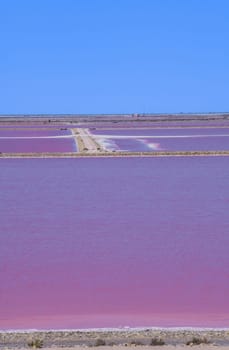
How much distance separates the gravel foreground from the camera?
5863 mm

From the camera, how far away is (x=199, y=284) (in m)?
8.39

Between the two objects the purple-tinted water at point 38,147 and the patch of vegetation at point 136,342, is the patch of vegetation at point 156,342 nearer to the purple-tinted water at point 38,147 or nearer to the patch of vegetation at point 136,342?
the patch of vegetation at point 136,342

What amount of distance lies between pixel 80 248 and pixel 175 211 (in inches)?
152

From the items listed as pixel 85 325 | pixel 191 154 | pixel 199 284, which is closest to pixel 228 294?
pixel 199 284

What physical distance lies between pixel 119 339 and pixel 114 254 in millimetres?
3895

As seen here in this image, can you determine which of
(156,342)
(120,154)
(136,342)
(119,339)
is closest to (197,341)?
(156,342)

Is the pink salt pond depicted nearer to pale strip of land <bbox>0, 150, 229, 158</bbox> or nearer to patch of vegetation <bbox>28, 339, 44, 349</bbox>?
pale strip of land <bbox>0, 150, 229, 158</bbox>

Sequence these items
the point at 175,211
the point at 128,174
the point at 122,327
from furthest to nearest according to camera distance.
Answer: the point at 128,174 < the point at 175,211 < the point at 122,327

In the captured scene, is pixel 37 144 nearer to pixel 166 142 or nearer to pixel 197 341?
pixel 166 142

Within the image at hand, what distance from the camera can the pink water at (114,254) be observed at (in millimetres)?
7410

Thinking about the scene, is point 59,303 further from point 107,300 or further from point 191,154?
point 191,154

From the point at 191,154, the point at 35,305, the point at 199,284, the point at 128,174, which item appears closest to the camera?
the point at 35,305

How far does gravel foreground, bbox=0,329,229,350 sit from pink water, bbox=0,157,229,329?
23.9 inches

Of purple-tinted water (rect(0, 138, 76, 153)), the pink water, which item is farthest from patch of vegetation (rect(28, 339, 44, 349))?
purple-tinted water (rect(0, 138, 76, 153))
